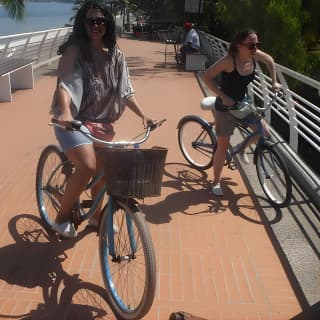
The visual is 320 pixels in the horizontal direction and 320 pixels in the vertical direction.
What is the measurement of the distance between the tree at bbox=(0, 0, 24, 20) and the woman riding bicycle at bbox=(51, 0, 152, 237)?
11.1m

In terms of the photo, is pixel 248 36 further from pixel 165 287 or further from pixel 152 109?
pixel 152 109

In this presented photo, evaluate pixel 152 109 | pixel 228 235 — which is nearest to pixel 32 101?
pixel 152 109

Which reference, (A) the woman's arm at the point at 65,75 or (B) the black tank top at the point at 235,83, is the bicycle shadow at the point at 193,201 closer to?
(B) the black tank top at the point at 235,83

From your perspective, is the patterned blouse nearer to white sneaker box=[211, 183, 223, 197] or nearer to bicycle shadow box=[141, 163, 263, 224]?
bicycle shadow box=[141, 163, 263, 224]

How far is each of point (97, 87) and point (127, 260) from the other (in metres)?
1.19

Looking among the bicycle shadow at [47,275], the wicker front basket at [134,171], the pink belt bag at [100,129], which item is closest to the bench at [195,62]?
the bicycle shadow at [47,275]

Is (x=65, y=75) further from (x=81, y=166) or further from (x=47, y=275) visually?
(x=47, y=275)

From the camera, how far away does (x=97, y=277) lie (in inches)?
141

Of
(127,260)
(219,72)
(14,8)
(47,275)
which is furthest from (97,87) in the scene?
(14,8)

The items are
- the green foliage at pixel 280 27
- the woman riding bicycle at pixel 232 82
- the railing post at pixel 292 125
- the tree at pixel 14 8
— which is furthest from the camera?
the tree at pixel 14 8

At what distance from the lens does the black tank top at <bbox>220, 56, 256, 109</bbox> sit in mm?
4684

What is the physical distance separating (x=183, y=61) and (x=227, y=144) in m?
12.0

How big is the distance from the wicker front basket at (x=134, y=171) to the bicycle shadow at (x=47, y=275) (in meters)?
0.91

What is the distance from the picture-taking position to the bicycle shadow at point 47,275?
3.22 m
